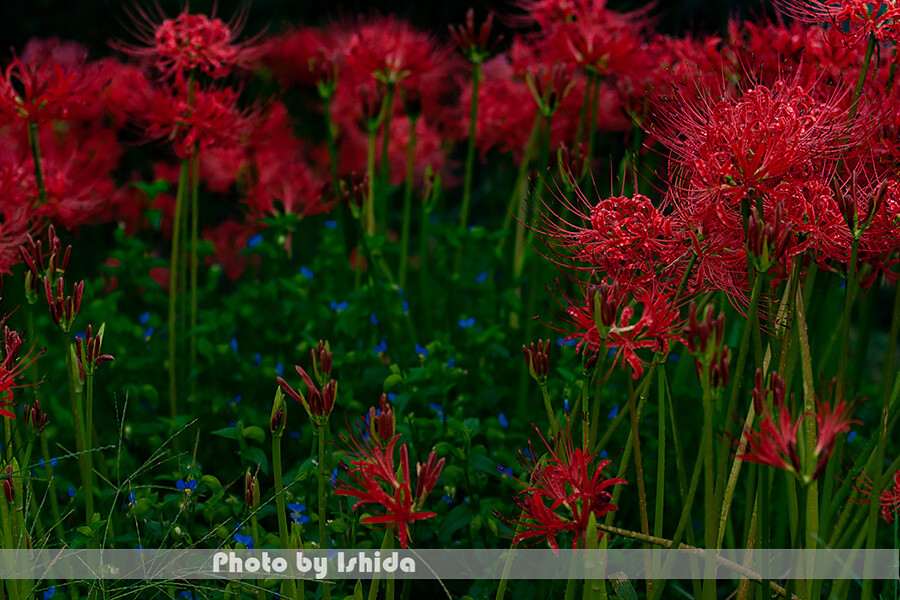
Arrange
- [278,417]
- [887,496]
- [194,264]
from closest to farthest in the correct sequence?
[278,417], [887,496], [194,264]

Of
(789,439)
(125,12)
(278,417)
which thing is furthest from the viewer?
(125,12)

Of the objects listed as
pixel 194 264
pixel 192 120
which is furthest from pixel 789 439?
pixel 194 264

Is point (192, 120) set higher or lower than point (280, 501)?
higher

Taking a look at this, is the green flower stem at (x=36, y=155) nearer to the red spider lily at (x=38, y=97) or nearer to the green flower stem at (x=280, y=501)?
the red spider lily at (x=38, y=97)

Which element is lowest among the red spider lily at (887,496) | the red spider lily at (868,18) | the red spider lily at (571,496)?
the red spider lily at (887,496)

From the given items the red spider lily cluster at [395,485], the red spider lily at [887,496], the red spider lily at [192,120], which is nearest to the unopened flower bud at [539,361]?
the red spider lily cluster at [395,485]

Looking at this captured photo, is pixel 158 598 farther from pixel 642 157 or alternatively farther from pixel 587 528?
pixel 642 157

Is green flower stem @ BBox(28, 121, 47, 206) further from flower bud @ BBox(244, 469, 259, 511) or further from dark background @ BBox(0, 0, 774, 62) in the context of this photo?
dark background @ BBox(0, 0, 774, 62)

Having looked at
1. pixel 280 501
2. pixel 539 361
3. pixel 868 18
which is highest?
pixel 868 18

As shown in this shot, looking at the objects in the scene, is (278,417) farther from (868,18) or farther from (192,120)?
(868,18)

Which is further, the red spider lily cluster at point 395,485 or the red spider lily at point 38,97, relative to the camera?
the red spider lily at point 38,97

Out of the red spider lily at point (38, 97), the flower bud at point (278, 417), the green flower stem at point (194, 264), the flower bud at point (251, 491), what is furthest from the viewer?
the green flower stem at point (194, 264)

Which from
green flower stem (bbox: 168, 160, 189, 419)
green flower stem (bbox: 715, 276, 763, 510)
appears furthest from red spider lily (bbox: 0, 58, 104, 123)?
green flower stem (bbox: 715, 276, 763, 510)

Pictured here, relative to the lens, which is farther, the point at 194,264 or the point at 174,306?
the point at 194,264
